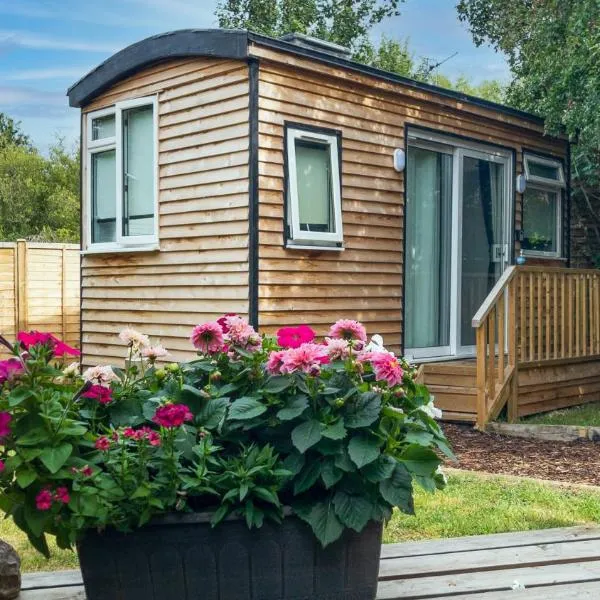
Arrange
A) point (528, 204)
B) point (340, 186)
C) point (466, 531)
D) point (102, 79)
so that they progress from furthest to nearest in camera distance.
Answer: point (528, 204) → point (102, 79) → point (340, 186) → point (466, 531)

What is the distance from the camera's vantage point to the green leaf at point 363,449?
2.16m

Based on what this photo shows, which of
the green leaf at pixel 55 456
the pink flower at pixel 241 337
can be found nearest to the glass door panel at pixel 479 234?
the pink flower at pixel 241 337

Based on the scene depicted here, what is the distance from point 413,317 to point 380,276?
0.72 m

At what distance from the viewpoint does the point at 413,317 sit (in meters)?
8.16

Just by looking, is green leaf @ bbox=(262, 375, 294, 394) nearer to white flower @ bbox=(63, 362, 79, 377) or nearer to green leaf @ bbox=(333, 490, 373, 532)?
green leaf @ bbox=(333, 490, 373, 532)

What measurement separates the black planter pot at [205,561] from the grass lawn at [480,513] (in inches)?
55.7

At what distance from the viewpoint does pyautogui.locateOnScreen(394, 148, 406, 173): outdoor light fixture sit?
7.73m

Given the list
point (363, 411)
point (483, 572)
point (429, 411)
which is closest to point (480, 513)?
point (483, 572)

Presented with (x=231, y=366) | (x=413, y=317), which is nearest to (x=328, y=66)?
(x=413, y=317)

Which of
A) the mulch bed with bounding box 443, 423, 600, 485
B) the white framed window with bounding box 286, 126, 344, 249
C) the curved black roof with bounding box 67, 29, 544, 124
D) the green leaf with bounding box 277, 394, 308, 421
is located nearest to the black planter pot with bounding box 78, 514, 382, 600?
the green leaf with bounding box 277, 394, 308, 421

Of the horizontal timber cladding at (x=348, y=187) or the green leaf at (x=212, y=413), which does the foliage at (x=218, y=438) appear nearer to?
the green leaf at (x=212, y=413)

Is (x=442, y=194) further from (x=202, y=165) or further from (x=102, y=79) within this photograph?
(x=102, y=79)

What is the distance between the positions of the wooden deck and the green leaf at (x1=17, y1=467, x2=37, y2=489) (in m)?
0.47

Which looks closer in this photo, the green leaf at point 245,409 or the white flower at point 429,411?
the green leaf at point 245,409
